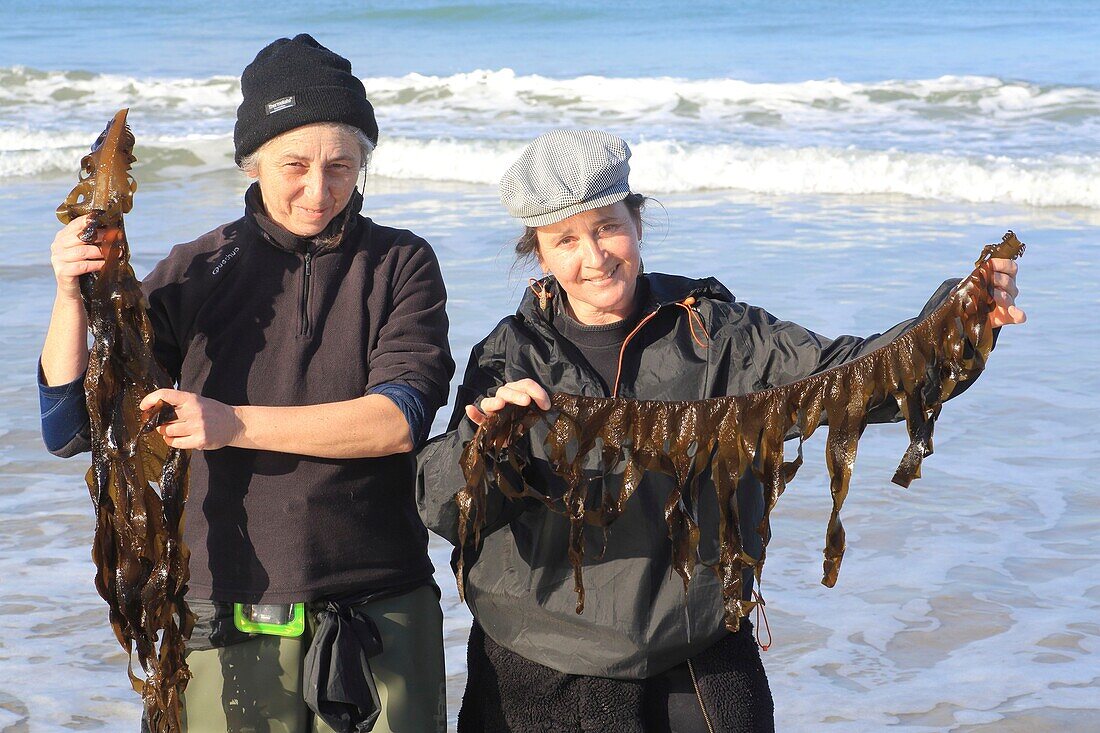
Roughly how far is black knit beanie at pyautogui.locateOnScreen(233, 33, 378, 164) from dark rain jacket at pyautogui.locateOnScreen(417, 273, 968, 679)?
0.63 metres

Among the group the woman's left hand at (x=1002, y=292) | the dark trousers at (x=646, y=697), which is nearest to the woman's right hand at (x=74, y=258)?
the dark trousers at (x=646, y=697)

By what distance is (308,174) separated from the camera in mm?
2814

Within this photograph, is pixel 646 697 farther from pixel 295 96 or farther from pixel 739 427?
pixel 295 96

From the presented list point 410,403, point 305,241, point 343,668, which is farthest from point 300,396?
point 343,668

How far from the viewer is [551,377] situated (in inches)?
113

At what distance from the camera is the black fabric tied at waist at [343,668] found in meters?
2.78

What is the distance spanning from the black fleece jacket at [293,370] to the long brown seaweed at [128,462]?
9 centimetres

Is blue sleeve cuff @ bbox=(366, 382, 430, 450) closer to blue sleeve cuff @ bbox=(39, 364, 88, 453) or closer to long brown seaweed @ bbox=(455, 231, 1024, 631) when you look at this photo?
long brown seaweed @ bbox=(455, 231, 1024, 631)

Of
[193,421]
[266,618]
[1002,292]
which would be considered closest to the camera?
[193,421]

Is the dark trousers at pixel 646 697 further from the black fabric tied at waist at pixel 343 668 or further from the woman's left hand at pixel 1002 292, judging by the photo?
the woman's left hand at pixel 1002 292

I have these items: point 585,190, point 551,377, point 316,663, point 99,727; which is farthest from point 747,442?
point 99,727

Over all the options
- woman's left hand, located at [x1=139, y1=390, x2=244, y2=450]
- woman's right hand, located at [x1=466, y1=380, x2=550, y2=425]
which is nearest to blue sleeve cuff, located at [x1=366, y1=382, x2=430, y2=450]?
woman's right hand, located at [x1=466, y1=380, x2=550, y2=425]

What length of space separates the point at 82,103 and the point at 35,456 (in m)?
17.4

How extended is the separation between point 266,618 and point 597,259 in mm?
1133
